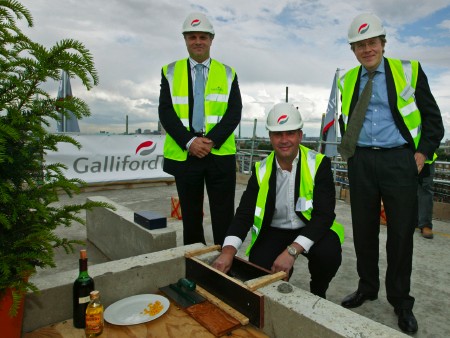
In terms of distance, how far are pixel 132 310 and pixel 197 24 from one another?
224 cm

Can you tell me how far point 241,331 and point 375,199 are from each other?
1.49 m

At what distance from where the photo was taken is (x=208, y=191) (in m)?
3.26

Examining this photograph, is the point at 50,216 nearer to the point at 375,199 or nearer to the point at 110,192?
the point at 375,199

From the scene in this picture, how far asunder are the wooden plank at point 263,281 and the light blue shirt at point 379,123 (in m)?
1.27

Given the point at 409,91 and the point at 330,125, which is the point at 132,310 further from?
the point at 330,125

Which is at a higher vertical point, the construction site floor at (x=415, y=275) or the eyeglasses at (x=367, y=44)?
the eyeglasses at (x=367, y=44)

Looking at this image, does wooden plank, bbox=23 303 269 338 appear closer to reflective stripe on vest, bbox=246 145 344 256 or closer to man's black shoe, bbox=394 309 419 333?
reflective stripe on vest, bbox=246 145 344 256

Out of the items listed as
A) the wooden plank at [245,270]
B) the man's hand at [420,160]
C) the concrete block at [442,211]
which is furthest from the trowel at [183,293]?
the concrete block at [442,211]

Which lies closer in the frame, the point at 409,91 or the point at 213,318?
the point at 213,318

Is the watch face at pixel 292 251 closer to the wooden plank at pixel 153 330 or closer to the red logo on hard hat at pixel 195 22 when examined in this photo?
the wooden plank at pixel 153 330

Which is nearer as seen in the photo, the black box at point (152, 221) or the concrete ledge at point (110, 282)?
the concrete ledge at point (110, 282)

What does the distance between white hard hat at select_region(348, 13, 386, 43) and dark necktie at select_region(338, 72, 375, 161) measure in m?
0.30

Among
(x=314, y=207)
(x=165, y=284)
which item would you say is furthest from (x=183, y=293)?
(x=314, y=207)

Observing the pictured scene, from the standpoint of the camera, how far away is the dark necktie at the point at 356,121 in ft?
9.06
